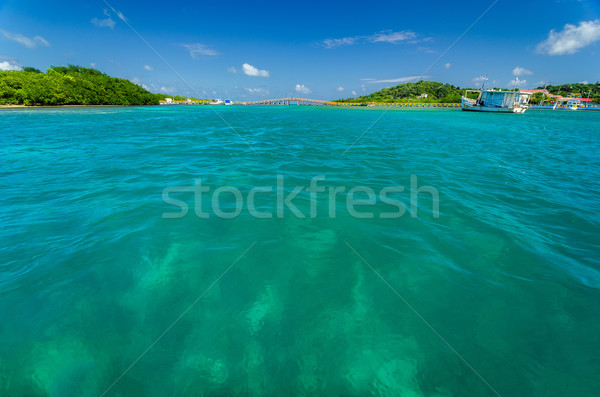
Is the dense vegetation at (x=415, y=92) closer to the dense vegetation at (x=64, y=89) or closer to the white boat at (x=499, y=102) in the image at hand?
the white boat at (x=499, y=102)

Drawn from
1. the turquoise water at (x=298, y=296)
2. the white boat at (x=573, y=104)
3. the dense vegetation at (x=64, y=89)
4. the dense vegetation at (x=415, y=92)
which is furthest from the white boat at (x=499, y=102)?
the dense vegetation at (x=64, y=89)

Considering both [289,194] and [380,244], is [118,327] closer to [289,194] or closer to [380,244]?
[380,244]

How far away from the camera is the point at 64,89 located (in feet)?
209

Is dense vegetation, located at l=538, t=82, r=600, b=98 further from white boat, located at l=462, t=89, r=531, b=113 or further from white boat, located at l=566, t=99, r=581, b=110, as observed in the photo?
white boat, located at l=462, t=89, r=531, b=113

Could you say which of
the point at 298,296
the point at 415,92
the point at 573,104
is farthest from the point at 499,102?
the point at 415,92

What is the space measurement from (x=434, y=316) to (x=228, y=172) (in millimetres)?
8825

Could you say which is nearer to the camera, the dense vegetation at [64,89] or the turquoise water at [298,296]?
the turquoise water at [298,296]

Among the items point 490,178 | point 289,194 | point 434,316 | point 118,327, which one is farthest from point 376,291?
point 490,178

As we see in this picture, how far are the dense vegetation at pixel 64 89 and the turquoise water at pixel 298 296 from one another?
2984 inches

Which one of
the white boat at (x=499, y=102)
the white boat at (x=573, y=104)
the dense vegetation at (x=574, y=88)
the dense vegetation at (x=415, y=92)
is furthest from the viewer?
the dense vegetation at (x=415, y=92)

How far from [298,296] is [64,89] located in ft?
301

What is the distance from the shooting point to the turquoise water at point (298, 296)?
2.87 meters

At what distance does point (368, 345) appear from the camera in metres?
3.22

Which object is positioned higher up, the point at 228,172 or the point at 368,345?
the point at 228,172
